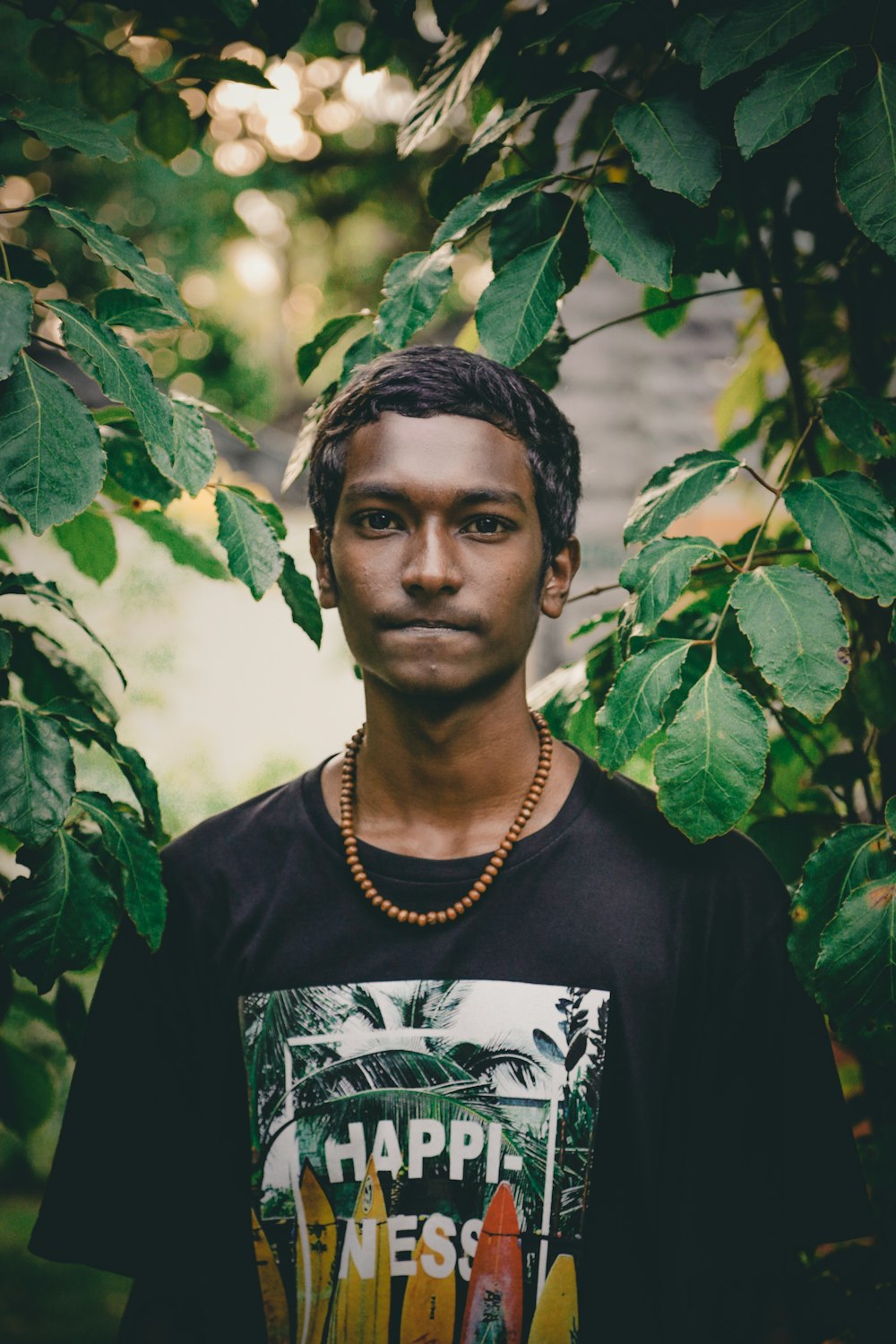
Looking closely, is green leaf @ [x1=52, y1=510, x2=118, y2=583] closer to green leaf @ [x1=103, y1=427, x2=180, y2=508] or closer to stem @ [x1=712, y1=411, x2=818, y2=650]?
green leaf @ [x1=103, y1=427, x2=180, y2=508]

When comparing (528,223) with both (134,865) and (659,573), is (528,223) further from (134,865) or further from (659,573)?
(134,865)

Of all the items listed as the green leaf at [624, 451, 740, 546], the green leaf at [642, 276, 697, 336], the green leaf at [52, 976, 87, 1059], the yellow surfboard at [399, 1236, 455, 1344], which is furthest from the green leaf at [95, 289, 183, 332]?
the yellow surfboard at [399, 1236, 455, 1344]

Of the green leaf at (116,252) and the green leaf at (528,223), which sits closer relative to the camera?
the green leaf at (116,252)

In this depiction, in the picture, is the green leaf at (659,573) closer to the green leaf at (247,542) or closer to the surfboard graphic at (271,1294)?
the green leaf at (247,542)

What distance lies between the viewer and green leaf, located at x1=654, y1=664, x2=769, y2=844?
1.21 meters

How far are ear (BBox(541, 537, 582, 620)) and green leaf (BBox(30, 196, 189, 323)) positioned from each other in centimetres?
61

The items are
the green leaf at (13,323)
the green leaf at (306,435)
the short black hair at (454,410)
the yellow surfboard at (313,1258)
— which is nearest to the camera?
the green leaf at (13,323)

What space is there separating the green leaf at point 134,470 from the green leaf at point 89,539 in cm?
9

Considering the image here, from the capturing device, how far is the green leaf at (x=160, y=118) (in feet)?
5.38

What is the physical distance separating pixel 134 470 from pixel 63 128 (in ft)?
1.37

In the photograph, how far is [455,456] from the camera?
1.45m

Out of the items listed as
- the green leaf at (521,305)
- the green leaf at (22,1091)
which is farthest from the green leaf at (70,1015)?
the green leaf at (521,305)

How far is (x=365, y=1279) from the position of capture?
1.37 m

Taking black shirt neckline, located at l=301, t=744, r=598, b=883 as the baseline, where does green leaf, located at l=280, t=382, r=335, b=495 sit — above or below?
above
